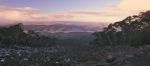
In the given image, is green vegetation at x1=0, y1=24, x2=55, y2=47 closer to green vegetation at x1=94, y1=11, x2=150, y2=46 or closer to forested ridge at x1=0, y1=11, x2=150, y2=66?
forested ridge at x1=0, y1=11, x2=150, y2=66

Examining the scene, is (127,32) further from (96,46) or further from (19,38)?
(19,38)

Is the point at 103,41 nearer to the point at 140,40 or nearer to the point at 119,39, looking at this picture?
the point at 119,39

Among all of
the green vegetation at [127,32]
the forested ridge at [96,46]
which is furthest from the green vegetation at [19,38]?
the green vegetation at [127,32]

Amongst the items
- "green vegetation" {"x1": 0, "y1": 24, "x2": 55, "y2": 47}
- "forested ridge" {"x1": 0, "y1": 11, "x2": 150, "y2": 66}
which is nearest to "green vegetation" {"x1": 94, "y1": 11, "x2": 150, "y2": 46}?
"forested ridge" {"x1": 0, "y1": 11, "x2": 150, "y2": 66}

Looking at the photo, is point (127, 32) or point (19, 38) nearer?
point (127, 32)

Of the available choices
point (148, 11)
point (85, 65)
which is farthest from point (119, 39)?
point (85, 65)

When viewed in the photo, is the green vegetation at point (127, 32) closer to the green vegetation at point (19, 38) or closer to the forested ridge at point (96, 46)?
the forested ridge at point (96, 46)

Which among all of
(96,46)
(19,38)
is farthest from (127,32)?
(19,38)
